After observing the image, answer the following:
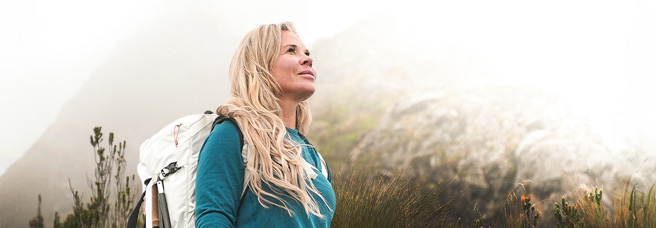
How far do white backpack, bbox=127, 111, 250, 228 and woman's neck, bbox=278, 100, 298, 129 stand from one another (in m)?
0.16

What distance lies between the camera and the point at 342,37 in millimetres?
8578

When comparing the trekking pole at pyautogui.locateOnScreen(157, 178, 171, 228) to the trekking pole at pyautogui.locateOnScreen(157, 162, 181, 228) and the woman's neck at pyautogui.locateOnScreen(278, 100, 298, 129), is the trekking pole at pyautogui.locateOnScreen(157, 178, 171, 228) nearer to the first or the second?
the trekking pole at pyautogui.locateOnScreen(157, 162, 181, 228)

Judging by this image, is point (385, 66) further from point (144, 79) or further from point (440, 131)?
point (144, 79)

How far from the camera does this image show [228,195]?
943 mm

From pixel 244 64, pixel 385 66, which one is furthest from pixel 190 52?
pixel 244 64

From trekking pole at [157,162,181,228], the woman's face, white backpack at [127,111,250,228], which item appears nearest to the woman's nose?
the woman's face

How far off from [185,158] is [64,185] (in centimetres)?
553

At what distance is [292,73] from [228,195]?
1.01ft

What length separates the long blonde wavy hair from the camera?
980 mm

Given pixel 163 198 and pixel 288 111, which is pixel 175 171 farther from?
pixel 288 111

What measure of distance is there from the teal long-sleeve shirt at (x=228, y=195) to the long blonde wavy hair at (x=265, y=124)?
0.05 feet

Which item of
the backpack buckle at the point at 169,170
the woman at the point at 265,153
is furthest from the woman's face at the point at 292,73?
the backpack buckle at the point at 169,170

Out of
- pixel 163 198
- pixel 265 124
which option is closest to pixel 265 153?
pixel 265 124

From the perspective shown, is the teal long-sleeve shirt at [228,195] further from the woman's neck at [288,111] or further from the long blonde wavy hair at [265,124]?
the woman's neck at [288,111]
